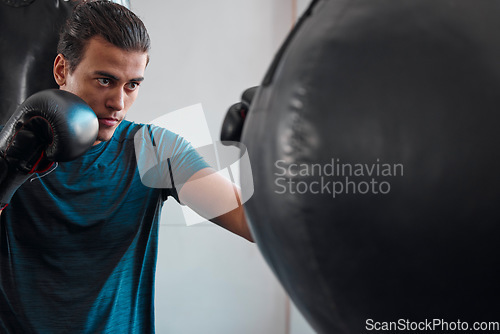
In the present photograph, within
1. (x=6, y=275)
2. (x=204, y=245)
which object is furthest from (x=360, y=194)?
(x=204, y=245)

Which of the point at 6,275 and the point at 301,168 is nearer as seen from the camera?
the point at 301,168

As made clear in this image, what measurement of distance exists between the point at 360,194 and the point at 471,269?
0.09m

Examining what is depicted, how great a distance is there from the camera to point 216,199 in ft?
3.84

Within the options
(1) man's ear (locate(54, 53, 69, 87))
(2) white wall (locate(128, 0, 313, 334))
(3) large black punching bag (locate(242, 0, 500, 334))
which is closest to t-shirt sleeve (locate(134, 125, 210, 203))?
(1) man's ear (locate(54, 53, 69, 87))

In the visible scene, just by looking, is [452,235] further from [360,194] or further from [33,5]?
[33,5]

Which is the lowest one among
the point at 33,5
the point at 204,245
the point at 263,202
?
the point at 204,245

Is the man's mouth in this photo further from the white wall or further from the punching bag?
the white wall

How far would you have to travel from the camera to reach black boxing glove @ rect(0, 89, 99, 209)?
2.96 feet

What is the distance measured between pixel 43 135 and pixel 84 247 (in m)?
0.38

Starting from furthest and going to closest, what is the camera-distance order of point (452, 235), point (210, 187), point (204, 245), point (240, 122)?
point (204, 245) < point (210, 187) < point (240, 122) < point (452, 235)

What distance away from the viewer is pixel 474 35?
1.01 ft

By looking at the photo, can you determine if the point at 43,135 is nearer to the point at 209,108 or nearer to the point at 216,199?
the point at 216,199

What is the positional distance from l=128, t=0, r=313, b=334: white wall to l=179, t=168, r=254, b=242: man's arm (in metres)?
1.97

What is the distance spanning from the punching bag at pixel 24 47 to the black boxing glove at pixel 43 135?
0.23 metres
